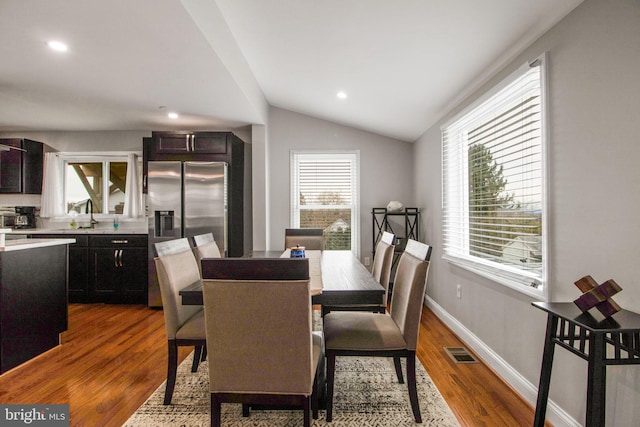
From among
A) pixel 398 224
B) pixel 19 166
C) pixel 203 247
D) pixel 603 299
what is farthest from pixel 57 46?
pixel 398 224

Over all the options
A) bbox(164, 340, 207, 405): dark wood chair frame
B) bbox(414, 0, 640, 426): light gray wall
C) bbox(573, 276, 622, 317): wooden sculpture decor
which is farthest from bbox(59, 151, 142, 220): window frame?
bbox(573, 276, 622, 317): wooden sculpture decor

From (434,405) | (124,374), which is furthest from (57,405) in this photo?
(434,405)

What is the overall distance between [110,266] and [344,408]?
364 centimetres

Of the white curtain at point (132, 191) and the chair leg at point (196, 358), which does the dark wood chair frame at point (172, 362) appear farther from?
the white curtain at point (132, 191)

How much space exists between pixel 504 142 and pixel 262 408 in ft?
7.81

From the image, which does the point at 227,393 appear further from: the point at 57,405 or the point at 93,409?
the point at 57,405

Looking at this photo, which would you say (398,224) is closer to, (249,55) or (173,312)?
(249,55)

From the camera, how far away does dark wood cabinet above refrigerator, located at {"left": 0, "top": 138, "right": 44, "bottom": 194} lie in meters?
4.39

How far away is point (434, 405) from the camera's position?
2.00 metres

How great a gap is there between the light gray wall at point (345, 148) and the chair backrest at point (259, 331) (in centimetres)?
321

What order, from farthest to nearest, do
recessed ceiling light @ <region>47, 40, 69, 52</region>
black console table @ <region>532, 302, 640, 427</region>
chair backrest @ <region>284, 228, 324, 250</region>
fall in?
chair backrest @ <region>284, 228, 324, 250</region>, recessed ceiling light @ <region>47, 40, 69, 52</region>, black console table @ <region>532, 302, 640, 427</region>

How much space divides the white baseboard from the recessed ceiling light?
3755mm

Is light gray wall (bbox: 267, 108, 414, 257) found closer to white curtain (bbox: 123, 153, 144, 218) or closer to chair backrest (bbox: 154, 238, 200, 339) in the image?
white curtain (bbox: 123, 153, 144, 218)

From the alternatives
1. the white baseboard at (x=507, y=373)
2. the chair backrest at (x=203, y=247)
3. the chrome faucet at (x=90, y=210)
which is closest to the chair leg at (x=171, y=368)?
the chair backrest at (x=203, y=247)
